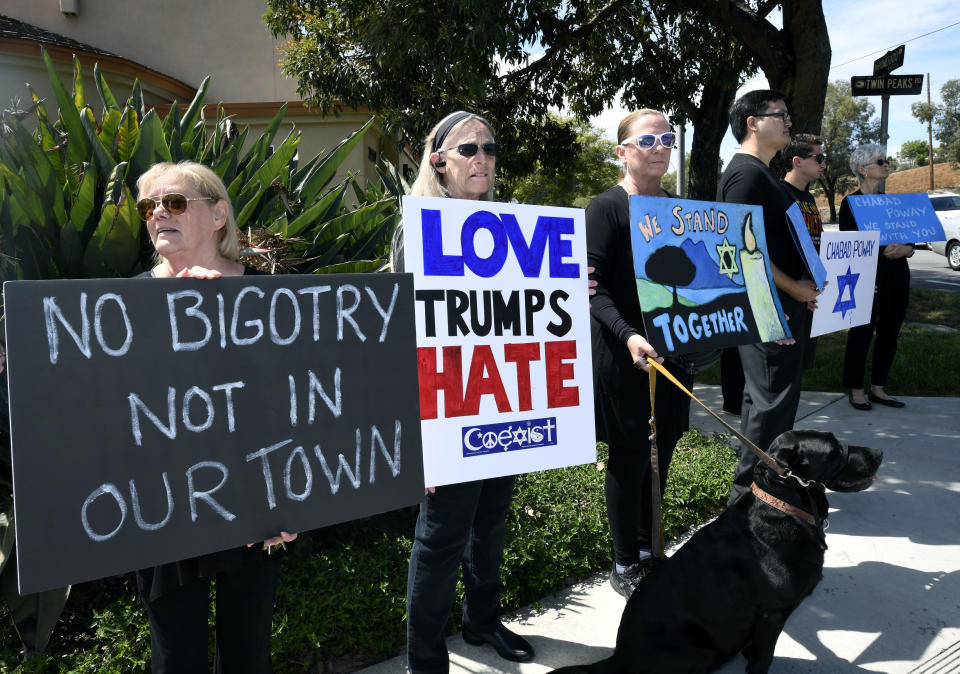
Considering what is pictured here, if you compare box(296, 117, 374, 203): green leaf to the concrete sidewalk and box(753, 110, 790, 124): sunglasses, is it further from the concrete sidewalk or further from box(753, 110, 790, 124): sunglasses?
the concrete sidewalk

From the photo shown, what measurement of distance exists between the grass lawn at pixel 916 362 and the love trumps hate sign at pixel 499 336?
5345mm

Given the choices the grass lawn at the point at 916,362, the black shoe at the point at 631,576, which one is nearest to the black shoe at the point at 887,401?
the grass lawn at the point at 916,362

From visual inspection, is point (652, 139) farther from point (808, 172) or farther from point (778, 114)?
point (808, 172)

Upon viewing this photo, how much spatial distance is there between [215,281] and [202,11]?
1929 cm

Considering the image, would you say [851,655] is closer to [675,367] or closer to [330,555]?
[675,367]

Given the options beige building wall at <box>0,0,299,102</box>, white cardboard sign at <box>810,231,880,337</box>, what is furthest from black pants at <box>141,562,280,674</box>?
beige building wall at <box>0,0,299,102</box>

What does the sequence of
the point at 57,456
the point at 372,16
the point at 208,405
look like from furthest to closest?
the point at 372,16 < the point at 208,405 < the point at 57,456

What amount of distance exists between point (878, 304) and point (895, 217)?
0.81 metres

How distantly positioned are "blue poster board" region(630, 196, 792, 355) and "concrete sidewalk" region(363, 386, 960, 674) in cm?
120

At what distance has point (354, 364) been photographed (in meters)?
1.93

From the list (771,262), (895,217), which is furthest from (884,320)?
(771,262)

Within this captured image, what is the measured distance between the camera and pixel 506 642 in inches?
104

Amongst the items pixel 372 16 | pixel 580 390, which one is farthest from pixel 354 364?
pixel 372 16

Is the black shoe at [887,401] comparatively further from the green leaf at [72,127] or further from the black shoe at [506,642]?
the green leaf at [72,127]
